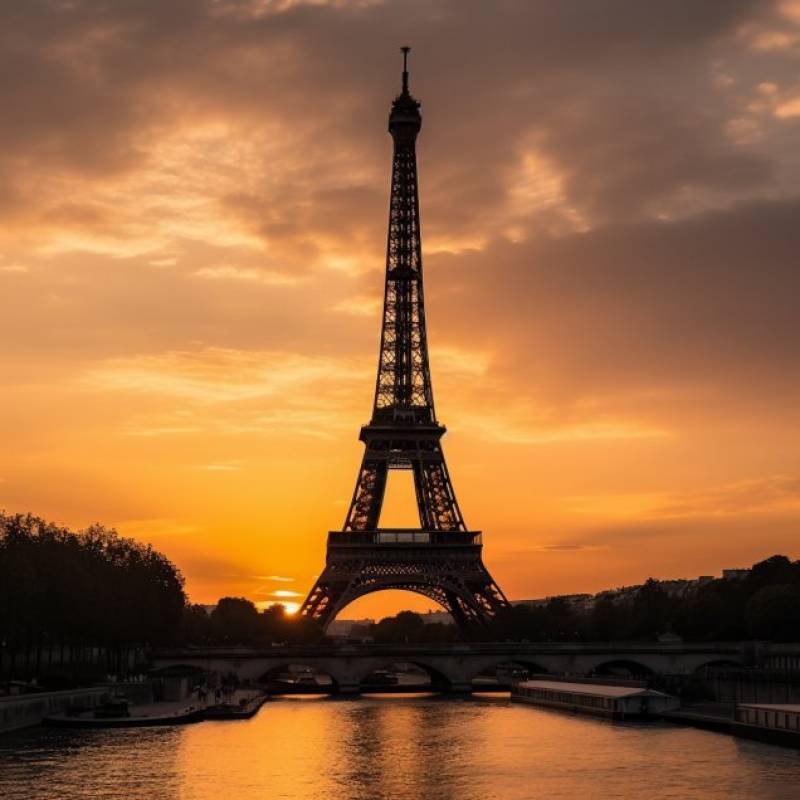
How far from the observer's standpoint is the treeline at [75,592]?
319 ft

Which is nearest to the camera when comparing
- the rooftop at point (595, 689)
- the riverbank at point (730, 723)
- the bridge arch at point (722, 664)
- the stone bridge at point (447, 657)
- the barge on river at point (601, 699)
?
the riverbank at point (730, 723)

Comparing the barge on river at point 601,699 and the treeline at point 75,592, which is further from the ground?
the treeline at point 75,592

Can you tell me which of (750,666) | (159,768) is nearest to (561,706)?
Result: (750,666)

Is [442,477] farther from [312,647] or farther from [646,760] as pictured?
[646,760]

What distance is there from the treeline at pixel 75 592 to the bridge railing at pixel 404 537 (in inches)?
750

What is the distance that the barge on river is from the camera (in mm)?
94812

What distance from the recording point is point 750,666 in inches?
5118

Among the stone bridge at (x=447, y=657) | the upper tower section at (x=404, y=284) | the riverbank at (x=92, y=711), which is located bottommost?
the riverbank at (x=92, y=711)

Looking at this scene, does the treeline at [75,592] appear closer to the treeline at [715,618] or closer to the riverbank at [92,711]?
the riverbank at [92,711]

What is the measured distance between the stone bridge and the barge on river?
1496 cm

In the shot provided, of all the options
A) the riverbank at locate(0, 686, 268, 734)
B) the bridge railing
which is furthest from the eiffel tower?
the riverbank at locate(0, 686, 268, 734)

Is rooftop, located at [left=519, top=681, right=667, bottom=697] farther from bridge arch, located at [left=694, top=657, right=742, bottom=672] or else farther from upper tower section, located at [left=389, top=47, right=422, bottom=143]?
upper tower section, located at [left=389, top=47, right=422, bottom=143]

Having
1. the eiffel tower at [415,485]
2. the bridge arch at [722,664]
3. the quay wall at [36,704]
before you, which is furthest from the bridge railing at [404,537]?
the quay wall at [36,704]

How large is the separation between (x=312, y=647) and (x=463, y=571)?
17578mm
